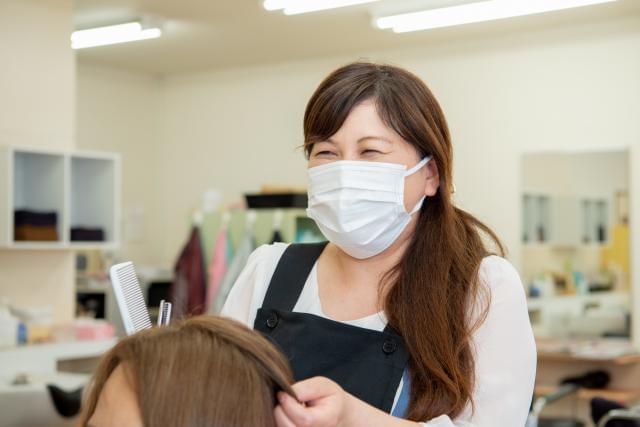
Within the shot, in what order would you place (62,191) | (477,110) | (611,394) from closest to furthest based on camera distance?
(62,191) < (611,394) < (477,110)

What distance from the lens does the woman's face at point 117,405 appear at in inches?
31.9

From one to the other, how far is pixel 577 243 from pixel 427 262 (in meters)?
3.84

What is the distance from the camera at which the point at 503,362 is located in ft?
3.94

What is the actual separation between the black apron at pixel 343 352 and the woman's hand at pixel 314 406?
24 centimetres

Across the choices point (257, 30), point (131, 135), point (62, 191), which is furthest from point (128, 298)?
point (131, 135)

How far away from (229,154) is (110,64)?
1.02 meters

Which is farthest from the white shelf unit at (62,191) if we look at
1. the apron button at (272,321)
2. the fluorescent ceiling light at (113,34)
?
the apron button at (272,321)

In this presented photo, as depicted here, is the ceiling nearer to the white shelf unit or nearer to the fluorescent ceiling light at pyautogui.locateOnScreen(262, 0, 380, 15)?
the fluorescent ceiling light at pyautogui.locateOnScreen(262, 0, 380, 15)

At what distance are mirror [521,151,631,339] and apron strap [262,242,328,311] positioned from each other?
3751 millimetres

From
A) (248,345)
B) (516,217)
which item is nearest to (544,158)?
(516,217)

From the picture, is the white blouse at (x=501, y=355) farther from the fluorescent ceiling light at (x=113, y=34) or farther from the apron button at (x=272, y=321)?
the fluorescent ceiling light at (x=113, y=34)

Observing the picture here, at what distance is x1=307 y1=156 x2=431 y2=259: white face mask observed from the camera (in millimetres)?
1310

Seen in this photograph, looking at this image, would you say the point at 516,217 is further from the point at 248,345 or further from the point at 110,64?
the point at 248,345

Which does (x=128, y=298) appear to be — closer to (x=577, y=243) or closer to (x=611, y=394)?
(x=611, y=394)
